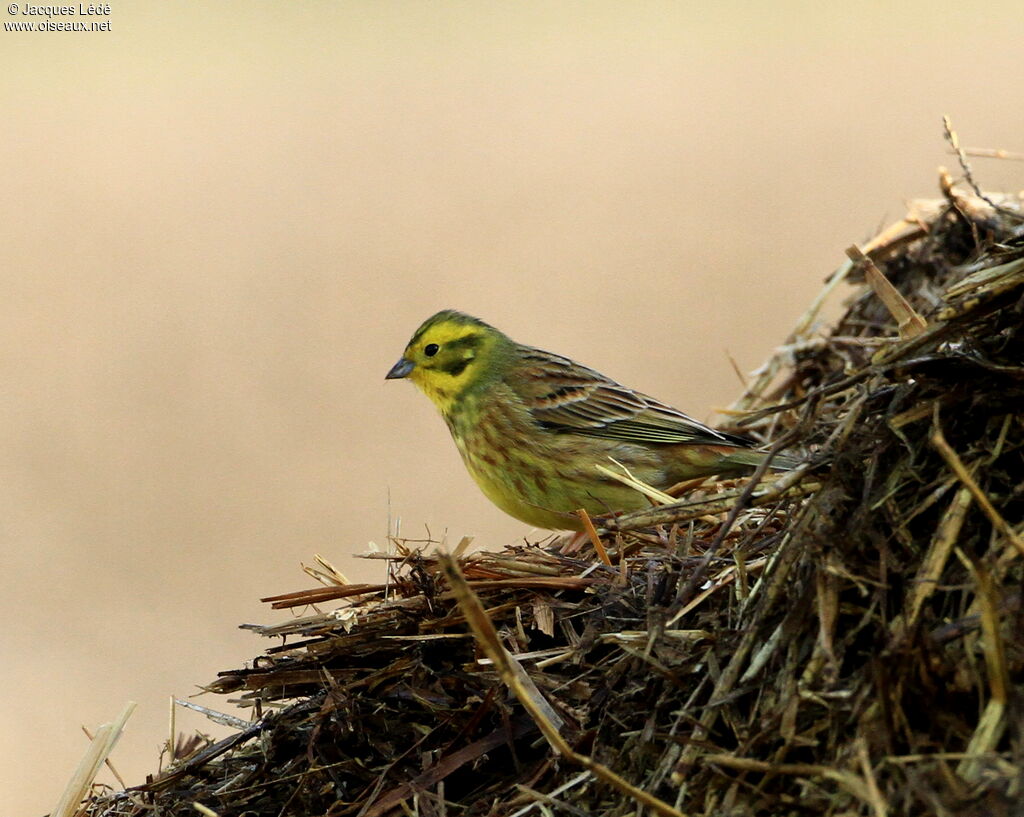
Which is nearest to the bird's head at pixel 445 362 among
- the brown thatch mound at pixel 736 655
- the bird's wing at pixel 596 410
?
the bird's wing at pixel 596 410

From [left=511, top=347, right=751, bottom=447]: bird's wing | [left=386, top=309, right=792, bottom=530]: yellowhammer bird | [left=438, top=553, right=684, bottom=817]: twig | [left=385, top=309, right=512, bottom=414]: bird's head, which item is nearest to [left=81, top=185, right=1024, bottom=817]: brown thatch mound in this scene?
[left=438, top=553, right=684, bottom=817]: twig

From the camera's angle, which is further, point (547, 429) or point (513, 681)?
point (547, 429)

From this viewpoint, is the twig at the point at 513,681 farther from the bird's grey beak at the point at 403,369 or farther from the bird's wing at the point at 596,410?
the bird's grey beak at the point at 403,369

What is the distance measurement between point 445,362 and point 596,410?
0.73 metres

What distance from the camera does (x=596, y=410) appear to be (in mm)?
5973

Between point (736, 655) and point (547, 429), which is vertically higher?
point (547, 429)

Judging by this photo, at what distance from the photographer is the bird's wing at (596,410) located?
5832 mm

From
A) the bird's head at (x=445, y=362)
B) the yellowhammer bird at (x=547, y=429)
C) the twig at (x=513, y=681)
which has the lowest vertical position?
the twig at (x=513, y=681)

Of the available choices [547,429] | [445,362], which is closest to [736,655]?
[547,429]

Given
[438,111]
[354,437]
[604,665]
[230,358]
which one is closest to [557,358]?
[604,665]

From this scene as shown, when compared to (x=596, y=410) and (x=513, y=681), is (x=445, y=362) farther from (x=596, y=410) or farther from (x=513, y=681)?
(x=513, y=681)

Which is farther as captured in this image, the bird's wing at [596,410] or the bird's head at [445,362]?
the bird's head at [445,362]

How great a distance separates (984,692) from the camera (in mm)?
2432

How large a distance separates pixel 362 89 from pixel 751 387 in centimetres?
1017
